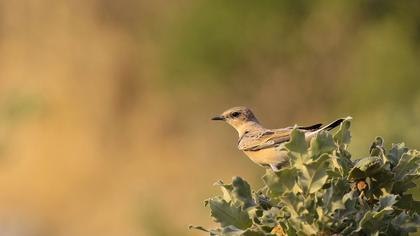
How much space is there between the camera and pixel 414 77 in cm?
1605

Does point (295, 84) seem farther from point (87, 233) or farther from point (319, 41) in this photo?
point (87, 233)

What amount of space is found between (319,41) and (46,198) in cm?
576

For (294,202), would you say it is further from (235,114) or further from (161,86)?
(161,86)

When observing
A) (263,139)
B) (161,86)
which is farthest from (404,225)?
(161,86)

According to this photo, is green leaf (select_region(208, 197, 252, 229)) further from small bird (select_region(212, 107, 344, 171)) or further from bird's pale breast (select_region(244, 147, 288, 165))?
bird's pale breast (select_region(244, 147, 288, 165))

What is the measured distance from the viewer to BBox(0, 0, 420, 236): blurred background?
16.3 metres

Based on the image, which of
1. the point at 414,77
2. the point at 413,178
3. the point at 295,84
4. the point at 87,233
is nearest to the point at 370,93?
the point at 414,77

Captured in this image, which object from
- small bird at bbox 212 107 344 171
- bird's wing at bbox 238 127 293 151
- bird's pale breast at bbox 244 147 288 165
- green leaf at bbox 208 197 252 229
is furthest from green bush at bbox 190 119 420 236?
bird's wing at bbox 238 127 293 151

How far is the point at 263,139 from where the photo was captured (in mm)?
6094

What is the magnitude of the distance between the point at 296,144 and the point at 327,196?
0.15m

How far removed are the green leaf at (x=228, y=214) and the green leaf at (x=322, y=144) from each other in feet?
0.78

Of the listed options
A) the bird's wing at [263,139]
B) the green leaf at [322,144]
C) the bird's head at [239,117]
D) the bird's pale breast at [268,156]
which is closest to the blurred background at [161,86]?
the bird's head at [239,117]

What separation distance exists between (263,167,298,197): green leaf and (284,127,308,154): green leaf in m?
0.05

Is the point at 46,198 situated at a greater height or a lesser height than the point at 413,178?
greater
